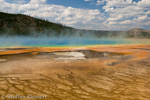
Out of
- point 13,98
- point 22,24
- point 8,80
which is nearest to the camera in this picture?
point 13,98

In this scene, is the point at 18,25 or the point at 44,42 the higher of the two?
the point at 18,25

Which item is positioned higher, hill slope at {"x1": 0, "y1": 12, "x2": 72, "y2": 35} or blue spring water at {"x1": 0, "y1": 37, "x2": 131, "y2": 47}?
hill slope at {"x1": 0, "y1": 12, "x2": 72, "y2": 35}

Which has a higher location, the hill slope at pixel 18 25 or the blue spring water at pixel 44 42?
the hill slope at pixel 18 25

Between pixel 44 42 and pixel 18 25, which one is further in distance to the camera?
pixel 18 25

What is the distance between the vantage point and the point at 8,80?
12.2 ft

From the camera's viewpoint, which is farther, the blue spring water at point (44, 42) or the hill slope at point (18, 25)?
the hill slope at point (18, 25)

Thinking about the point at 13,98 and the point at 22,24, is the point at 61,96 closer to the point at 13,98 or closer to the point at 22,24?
the point at 13,98

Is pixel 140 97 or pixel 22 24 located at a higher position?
pixel 22 24

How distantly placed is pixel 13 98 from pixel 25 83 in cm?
82

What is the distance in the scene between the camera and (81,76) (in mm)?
4301

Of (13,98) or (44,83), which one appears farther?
(44,83)

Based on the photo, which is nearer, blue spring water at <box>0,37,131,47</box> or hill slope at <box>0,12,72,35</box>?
blue spring water at <box>0,37,131,47</box>

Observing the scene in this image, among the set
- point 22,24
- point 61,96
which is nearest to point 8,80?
point 61,96

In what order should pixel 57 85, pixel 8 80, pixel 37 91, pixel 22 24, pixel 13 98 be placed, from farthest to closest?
1. pixel 22 24
2. pixel 8 80
3. pixel 57 85
4. pixel 37 91
5. pixel 13 98
